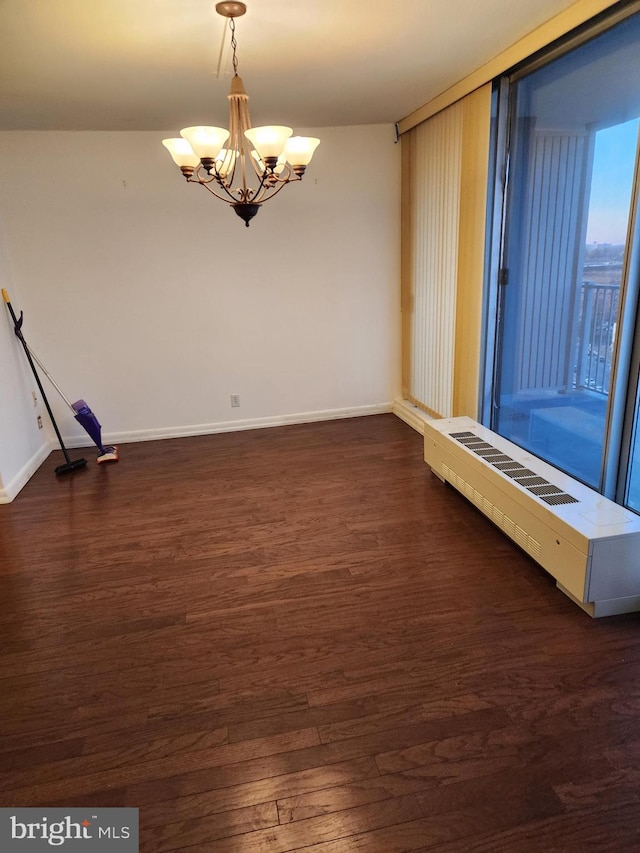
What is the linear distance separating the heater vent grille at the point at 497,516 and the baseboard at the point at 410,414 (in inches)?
51.1

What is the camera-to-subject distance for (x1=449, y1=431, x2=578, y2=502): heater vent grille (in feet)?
8.42

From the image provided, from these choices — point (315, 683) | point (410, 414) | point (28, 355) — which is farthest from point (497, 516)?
point (28, 355)

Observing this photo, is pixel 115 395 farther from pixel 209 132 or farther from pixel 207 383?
pixel 209 132

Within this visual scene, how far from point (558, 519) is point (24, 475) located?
3.69 meters

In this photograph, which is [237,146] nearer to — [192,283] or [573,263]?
[573,263]

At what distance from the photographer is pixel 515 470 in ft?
9.55

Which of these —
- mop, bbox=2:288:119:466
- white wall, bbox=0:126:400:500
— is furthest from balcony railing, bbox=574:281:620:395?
mop, bbox=2:288:119:466

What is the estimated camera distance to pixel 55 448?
474 cm

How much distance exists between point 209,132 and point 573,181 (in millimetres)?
1893

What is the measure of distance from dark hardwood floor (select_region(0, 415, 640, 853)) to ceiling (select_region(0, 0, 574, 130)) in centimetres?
253

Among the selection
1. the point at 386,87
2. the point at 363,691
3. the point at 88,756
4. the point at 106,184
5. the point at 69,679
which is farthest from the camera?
the point at 106,184

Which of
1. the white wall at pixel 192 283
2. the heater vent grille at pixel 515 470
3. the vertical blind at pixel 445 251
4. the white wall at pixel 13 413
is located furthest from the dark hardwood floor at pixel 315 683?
the white wall at pixel 192 283

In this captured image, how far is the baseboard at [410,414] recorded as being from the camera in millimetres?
4756

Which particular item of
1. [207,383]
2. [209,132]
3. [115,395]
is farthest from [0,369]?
[209,132]
